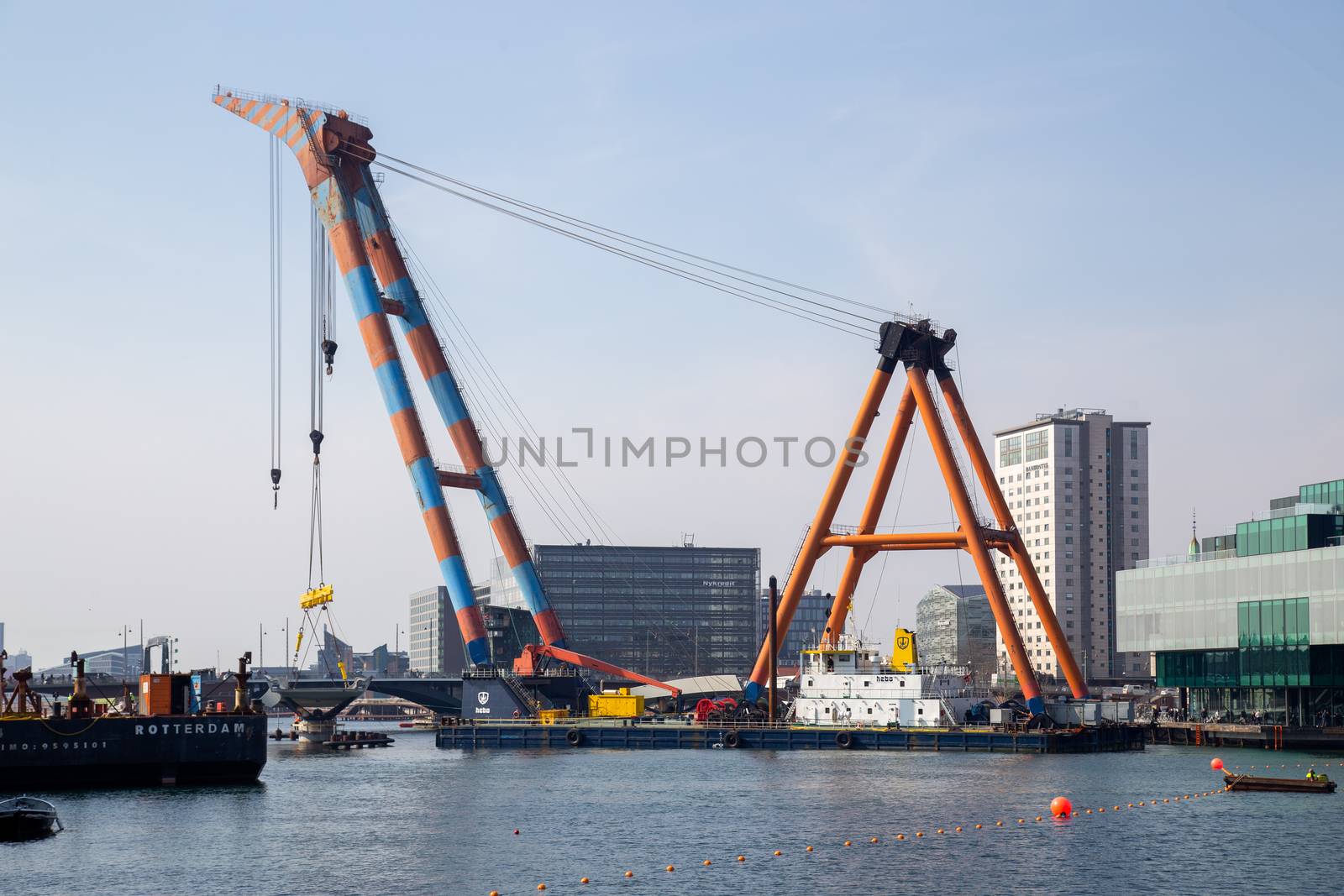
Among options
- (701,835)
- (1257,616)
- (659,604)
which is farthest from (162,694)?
(659,604)

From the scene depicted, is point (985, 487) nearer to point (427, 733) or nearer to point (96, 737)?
point (96, 737)

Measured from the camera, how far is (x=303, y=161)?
8212 centimetres

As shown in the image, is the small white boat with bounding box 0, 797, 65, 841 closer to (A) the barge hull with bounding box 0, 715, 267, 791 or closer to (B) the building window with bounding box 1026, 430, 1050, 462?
(A) the barge hull with bounding box 0, 715, 267, 791

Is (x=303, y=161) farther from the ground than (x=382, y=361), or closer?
farther from the ground

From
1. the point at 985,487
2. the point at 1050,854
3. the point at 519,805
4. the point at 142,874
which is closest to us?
the point at 142,874

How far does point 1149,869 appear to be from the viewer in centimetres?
3484

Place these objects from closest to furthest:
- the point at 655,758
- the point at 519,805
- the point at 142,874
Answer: the point at 142,874, the point at 519,805, the point at 655,758

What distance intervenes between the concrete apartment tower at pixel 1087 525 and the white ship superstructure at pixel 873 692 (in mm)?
109926

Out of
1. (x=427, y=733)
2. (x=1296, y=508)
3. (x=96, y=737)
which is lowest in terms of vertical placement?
(x=427, y=733)

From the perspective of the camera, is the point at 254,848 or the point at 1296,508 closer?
the point at 254,848

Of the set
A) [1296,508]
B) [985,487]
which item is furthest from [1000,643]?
[985,487]

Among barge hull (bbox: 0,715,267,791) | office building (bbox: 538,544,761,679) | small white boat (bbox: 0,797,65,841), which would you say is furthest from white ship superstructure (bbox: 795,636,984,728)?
office building (bbox: 538,544,761,679)

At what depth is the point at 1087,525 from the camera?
18150cm

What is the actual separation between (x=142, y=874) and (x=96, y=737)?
57.1 feet
